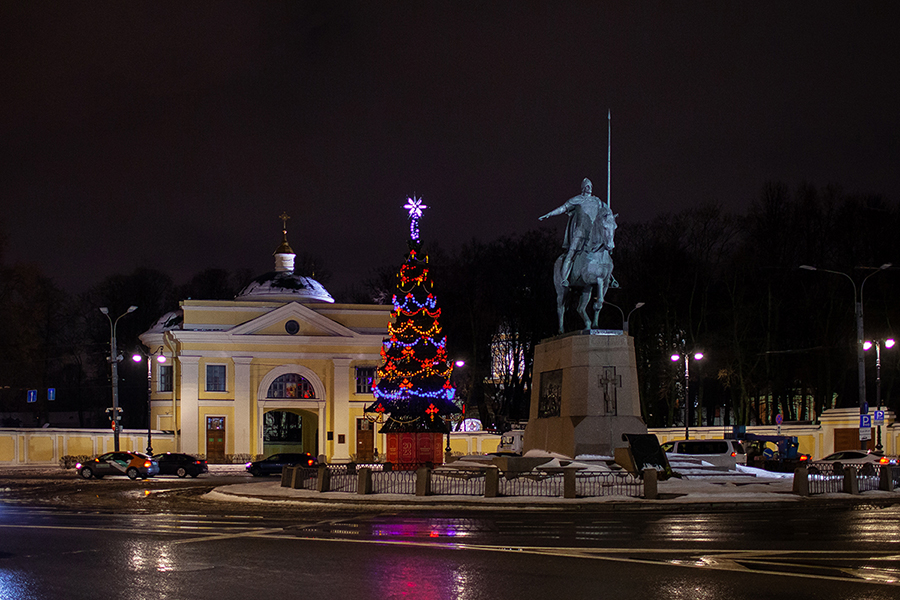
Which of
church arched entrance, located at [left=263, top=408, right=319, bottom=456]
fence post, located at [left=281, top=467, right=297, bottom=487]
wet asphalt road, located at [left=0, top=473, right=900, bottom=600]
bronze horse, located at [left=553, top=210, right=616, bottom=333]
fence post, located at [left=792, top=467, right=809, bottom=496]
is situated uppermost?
bronze horse, located at [left=553, top=210, right=616, bottom=333]

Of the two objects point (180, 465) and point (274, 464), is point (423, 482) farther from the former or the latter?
point (180, 465)

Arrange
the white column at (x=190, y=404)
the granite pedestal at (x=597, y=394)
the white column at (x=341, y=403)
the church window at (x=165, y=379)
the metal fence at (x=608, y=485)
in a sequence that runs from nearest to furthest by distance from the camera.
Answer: the metal fence at (x=608, y=485) → the granite pedestal at (x=597, y=394) → the white column at (x=190, y=404) → the white column at (x=341, y=403) → the church window at (x=165, y=379)

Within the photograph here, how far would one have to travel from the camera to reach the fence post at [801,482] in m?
26.0

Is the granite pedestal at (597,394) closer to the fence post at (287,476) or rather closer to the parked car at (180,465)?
the fence post at (287,476)

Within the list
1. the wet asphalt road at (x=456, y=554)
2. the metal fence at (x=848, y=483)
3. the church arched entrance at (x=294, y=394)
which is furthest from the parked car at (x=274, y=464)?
the metal fence at (x=848, y=483)

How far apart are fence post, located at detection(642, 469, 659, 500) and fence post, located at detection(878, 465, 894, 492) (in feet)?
24.9

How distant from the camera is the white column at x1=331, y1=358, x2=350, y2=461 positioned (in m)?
64.5

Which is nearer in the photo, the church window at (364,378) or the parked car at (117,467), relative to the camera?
the parked car at (117,467)

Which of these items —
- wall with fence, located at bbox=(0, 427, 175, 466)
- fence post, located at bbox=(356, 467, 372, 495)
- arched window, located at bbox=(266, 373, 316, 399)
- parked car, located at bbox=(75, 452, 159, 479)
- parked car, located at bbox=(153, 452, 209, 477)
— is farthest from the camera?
arched window, located at bbox=(266, 373, 316, 399)

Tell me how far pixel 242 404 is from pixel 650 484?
42.3 m

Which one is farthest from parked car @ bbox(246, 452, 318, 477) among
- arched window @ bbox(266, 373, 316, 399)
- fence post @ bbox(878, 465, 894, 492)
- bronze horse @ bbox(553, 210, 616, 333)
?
fence post @ bbox(878, 465, 894, 492)

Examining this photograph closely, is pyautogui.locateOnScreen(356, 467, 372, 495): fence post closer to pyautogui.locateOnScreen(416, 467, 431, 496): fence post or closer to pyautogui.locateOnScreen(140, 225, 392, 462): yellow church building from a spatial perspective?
pyautogui.locateOnScreen(416, 467, 431, 496): fence post

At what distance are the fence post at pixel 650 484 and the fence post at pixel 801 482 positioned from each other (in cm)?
390

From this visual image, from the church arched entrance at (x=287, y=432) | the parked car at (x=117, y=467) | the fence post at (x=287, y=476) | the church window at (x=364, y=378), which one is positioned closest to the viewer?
the fence post at (x=287, y=476)
